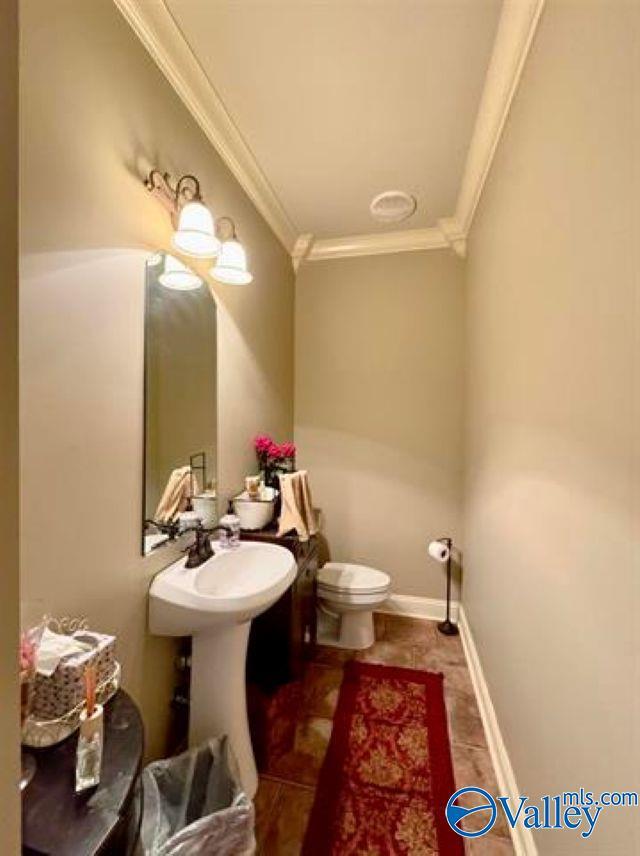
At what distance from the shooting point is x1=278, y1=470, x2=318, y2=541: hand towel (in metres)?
1.75

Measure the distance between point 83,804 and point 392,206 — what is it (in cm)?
265

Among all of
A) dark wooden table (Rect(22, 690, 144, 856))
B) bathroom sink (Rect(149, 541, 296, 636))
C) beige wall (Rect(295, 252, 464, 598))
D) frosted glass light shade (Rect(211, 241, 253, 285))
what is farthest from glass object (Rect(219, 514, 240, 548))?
beige wall (Rect(295, 252, 464, 598))

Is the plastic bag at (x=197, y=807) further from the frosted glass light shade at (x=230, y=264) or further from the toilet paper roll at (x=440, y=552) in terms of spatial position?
the frosted glass light shade at (x=230, y=264)

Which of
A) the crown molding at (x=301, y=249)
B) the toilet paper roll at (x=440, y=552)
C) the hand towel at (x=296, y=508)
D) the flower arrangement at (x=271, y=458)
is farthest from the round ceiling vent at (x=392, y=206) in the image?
the toilet paper roll at (x=440, y=552)

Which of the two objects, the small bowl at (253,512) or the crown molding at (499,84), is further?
the small bowl at (253,512)

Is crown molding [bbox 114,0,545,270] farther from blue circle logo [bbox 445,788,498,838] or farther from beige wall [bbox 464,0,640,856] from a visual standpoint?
blue circle logo [bbox 445,788,498,838]

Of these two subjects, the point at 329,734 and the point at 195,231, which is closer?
the point at 195,231

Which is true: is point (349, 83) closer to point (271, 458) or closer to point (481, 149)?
point (481, 149)

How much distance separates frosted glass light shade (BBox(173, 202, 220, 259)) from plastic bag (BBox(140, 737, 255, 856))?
1656 millimetres

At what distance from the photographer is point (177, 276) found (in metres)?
1.39

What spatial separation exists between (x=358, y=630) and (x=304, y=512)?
0.92m

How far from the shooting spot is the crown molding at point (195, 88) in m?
1.15

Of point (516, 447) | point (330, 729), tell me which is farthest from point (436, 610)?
point (516, 447)

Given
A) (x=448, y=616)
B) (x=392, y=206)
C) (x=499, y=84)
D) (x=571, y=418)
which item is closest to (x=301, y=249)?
(x=392, y=206)
